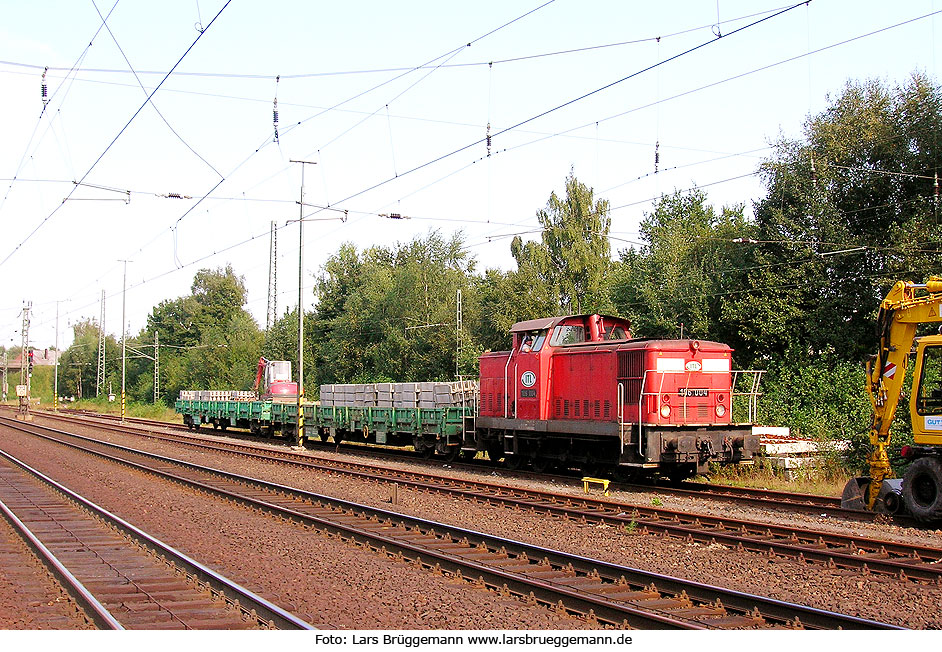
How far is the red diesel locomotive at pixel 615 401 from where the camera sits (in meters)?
16.8

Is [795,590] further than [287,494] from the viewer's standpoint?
No

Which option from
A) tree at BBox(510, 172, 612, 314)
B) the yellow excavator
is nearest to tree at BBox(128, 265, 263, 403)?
tree at BBox(510, 172, 612, 314)

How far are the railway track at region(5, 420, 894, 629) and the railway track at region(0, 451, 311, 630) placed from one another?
8.00 feet

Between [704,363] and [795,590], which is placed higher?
[704,363]

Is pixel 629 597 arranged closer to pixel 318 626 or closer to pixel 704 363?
pixel 318 626

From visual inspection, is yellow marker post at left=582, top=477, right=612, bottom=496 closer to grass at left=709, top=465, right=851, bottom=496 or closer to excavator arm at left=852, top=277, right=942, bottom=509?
grass at left=709, top=465, right=851, bottom=496

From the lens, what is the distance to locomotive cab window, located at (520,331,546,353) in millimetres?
19906

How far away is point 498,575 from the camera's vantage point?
903 centimetres

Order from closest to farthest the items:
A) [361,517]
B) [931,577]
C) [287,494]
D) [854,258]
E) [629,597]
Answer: [629,597] < [931,577] < [361,517] < [287,494] < [854,258]

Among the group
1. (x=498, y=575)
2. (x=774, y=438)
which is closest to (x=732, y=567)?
(x=498, y=575)

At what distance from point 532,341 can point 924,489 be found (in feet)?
31.3

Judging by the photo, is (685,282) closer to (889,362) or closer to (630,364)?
(630,364)

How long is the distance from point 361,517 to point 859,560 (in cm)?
750

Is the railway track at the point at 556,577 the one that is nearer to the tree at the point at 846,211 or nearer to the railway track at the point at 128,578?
the railway track at the point at 128,578
